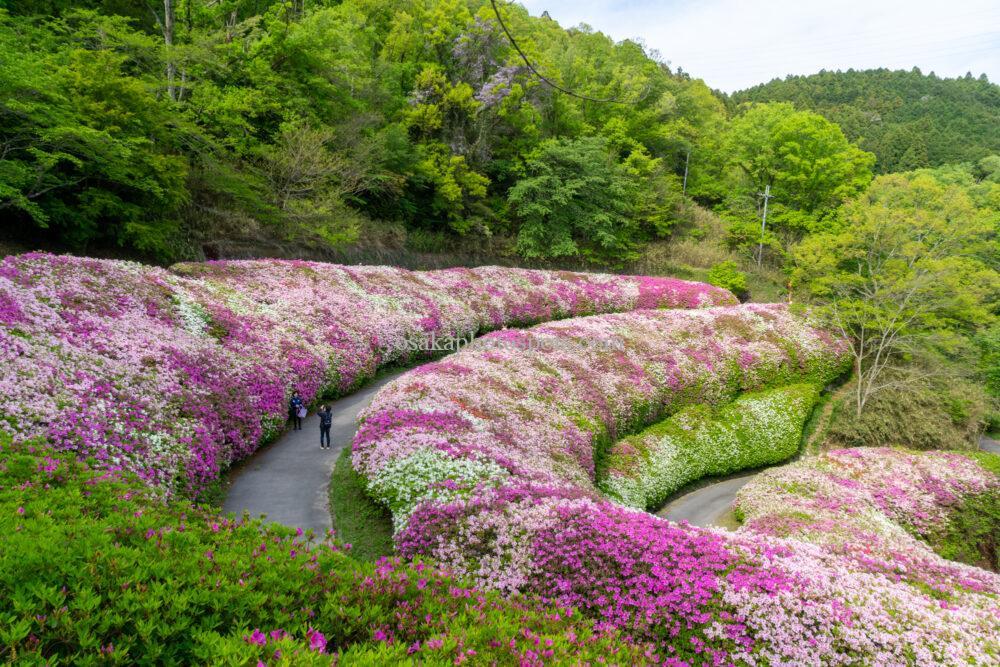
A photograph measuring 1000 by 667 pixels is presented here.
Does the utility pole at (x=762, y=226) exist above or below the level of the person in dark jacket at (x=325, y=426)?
above

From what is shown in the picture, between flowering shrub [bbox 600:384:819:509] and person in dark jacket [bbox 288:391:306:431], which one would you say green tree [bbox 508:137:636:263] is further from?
person in dark jacket [bbox 288:391:306:431]

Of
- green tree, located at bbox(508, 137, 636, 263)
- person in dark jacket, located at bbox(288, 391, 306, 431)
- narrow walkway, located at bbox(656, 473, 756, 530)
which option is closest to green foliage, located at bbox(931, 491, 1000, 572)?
narrow walkway, located at bbox(656, 473, 756, 530)

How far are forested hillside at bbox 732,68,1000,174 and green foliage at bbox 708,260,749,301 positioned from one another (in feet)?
160

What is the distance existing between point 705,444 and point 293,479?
644 inches

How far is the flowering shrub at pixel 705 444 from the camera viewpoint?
1777 centimetres

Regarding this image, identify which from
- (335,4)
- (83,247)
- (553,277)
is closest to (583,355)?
(553,277)

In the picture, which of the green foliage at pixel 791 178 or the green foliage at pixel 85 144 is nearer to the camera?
the green foliage at pixel 85 144

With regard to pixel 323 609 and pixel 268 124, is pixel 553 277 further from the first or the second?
pixel 323 609

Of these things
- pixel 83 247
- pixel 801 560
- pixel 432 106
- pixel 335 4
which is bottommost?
pixel 801 560

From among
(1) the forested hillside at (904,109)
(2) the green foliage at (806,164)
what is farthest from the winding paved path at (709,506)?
(1) the forested hillside at (904,109)

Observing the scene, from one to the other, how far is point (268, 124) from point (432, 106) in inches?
519

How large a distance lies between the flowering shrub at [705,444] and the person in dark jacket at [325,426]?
898 centimetres

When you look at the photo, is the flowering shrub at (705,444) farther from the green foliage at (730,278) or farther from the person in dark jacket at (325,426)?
the green foliage at (730,278)

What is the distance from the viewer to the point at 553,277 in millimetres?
38281
